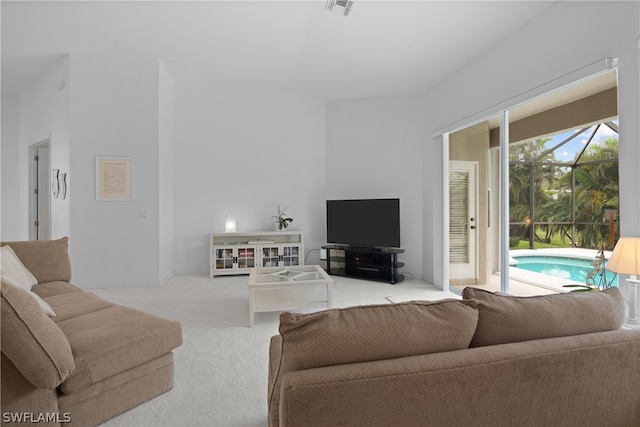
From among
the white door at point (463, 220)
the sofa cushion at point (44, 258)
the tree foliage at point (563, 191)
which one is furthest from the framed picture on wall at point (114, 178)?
the tree foliage at point (563, 191)

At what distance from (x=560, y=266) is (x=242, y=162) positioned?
4.46 m

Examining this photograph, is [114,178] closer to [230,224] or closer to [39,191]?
[230,224]

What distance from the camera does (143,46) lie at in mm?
4066

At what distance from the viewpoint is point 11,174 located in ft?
18.3

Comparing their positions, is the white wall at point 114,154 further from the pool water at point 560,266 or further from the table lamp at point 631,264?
the table lamp at point 631,264

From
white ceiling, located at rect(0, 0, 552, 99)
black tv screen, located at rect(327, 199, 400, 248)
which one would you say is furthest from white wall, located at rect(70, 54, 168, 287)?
black tv screen, located at rect(327, 199, 400, 248)

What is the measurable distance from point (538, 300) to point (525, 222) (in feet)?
8.40

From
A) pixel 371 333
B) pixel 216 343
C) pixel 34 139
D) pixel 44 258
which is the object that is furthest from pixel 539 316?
pixel 34 139

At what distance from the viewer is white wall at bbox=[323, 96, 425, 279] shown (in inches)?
206

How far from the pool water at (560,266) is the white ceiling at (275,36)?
88.2 inches

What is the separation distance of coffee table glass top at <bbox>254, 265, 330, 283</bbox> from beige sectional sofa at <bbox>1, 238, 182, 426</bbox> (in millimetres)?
1408

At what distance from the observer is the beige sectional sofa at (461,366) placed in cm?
89

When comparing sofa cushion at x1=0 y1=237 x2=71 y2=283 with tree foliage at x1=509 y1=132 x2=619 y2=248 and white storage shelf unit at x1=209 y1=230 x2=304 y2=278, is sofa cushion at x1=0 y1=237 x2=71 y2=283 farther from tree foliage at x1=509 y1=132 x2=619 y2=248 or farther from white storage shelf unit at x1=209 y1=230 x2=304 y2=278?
tree foliage at x1=509 y1=132 x2=619 y2=248

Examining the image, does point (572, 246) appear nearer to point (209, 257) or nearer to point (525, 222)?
point (525, 222)
